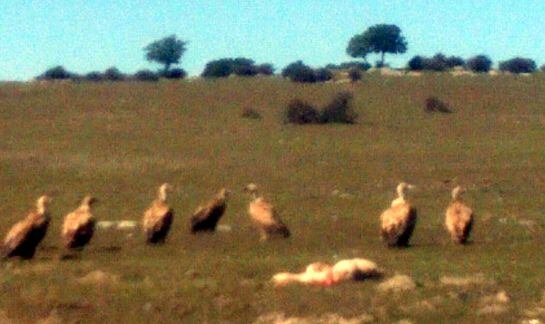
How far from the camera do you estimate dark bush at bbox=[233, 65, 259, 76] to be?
81125mm

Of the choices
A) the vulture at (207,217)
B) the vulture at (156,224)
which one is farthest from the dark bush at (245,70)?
the vulture at (156,224)

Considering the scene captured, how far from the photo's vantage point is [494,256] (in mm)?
20125

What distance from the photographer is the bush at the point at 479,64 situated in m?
80.1

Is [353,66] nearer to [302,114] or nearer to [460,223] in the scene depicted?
[302,114]

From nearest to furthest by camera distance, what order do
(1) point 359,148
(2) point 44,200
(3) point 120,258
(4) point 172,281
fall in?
(4) point 172,281, (3) point 120,258, (2) point 44,200, (1) point 359,148

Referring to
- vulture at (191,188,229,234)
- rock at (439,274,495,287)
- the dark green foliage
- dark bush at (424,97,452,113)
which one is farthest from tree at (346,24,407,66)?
rock at (439,274,495,287)

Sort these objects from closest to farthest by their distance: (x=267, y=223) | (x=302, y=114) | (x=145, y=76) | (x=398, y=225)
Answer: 1. (x=398, y=225)
2. (x=267, y=223)
3. (x=302, y=114)
4. (x=145, y=76)

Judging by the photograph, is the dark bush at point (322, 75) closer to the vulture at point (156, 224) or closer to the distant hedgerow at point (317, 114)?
the distant hedgerow at point (317, 114)

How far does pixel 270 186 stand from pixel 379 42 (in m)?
53.8

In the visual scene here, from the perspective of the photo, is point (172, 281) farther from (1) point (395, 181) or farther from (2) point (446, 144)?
(2) point (446, 144)

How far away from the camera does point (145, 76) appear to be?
7738cm

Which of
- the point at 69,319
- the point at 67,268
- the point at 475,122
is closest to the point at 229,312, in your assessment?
the point at 69,319

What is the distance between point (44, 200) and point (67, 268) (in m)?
3.31

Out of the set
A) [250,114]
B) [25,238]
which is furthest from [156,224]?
[250,114]
